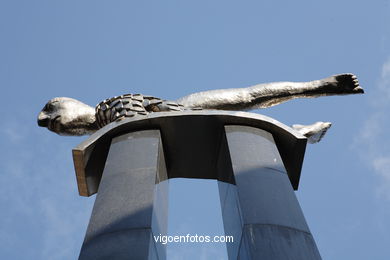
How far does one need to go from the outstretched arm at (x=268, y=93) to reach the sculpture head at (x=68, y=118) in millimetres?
1949

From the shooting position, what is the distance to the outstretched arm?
1004 centimetres

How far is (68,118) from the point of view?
32.5 feet

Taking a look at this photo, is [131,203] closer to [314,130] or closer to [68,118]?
[68,118]

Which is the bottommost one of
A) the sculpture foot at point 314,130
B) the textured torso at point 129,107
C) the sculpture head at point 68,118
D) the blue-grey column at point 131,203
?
the sculpture foot at point 314,130

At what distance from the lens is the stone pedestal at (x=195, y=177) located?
5723 mm

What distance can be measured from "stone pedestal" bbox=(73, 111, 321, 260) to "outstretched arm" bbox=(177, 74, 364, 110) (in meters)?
1.58

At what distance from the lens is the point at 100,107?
9.37 m

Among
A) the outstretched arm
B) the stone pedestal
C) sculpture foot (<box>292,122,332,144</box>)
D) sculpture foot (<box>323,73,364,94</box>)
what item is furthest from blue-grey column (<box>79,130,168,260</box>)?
sculpture foot (<box>323,73,364,94</box>)

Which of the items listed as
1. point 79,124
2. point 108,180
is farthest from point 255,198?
point 79,124

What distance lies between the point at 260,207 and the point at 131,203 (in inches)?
67.0

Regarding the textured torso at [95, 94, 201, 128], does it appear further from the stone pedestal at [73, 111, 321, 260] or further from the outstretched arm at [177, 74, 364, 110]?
the outstretched arm at [177, 74, 364, 110]

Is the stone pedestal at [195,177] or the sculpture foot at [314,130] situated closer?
the stone pedestal at [195,177]

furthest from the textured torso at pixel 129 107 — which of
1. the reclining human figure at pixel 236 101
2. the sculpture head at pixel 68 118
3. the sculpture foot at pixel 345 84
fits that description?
the sculpture foot at pixel 345 84

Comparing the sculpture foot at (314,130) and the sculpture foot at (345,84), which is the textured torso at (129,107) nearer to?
the sculpture foot at (314,130)
